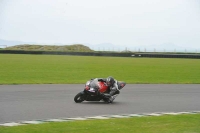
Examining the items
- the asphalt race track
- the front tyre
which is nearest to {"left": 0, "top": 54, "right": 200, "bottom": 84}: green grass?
the asphalt race track

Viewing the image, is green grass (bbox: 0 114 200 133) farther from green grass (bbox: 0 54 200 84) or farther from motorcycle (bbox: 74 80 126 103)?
green grass (bbox: 0 54 200 84)

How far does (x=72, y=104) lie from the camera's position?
14336 millimetres

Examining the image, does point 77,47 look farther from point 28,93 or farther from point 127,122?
point 127,122

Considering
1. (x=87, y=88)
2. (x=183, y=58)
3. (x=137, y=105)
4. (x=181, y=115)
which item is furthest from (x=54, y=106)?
(x=183, y=58)

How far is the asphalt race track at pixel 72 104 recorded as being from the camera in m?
12.0

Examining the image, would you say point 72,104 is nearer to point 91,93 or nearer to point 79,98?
point 79,98

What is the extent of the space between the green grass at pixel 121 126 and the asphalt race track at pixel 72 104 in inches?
44.0

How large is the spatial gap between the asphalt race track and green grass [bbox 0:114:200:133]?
3.67ft

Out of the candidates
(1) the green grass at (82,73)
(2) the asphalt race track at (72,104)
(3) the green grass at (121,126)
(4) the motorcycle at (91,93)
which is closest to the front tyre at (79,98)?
(4) the motorcycle at (91,93)

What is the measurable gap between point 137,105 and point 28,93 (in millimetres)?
4627

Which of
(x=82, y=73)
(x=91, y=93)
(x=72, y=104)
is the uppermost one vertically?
(x=91, y=93)

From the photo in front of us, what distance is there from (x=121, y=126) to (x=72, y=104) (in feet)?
14.3

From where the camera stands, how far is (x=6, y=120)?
34.8ft

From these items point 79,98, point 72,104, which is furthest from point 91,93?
point 72,104
